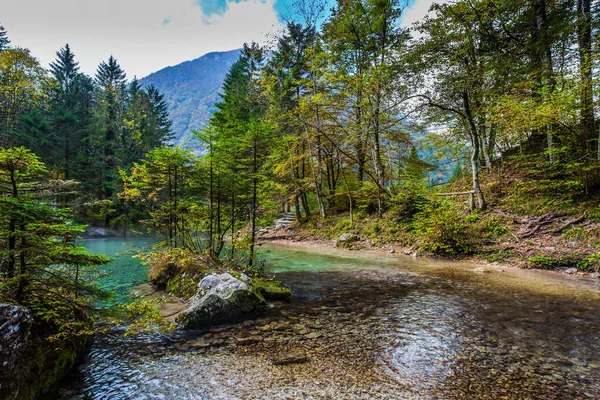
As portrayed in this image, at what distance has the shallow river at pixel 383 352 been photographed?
326cm

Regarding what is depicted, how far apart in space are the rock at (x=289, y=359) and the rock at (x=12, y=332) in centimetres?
283

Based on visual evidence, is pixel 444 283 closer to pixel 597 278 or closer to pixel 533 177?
pixel 597 278

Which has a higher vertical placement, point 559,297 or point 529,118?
point 529,118

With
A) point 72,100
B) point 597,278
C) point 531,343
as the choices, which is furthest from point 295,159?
point 72,100

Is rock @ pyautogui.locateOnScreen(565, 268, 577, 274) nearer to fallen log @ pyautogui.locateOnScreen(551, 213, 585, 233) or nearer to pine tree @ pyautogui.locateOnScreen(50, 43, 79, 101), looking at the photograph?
fallen log @ pyautogui.locateOnScreen(551, 213, 585, 233)

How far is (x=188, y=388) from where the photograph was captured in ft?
11.0

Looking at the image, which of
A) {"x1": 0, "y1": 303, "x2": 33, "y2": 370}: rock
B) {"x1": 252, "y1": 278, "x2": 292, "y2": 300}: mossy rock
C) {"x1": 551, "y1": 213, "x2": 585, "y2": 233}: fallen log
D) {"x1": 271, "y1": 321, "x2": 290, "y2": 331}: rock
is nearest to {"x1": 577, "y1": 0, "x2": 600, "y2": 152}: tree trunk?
{"x1": 551, "y1": 213, "x2": 585, "y2": 233}: fallen log

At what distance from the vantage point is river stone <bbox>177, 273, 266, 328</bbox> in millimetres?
5445

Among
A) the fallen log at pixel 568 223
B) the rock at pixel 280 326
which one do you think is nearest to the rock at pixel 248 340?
the rock at pixel 280 326

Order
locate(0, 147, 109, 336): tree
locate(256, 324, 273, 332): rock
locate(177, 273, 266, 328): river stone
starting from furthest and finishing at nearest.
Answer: locate(177, 273, 266, 328): river stone → locate(256, 324, 273, 332): rock → locate(0, 147, 109, 336): tree

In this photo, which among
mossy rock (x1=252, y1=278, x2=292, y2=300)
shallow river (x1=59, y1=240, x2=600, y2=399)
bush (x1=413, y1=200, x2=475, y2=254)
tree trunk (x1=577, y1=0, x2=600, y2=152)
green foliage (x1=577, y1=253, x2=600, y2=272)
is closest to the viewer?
shallow river (x1=59, y1=240, x2=600, y2=399)

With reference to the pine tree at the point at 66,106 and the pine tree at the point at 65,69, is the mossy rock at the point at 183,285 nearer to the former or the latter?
the pine tree at the point at 66,106

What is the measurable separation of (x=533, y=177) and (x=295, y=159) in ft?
47.9

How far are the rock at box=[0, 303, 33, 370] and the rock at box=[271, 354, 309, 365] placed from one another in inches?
112
